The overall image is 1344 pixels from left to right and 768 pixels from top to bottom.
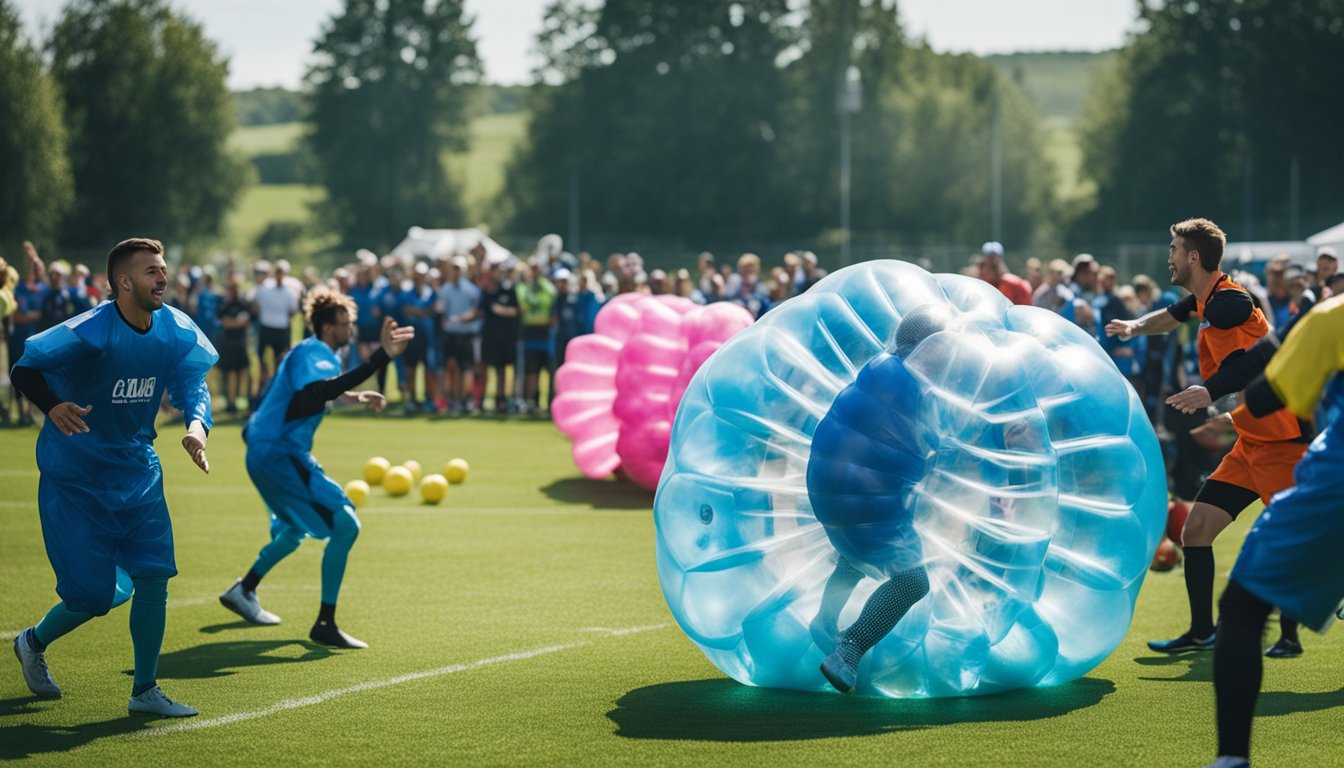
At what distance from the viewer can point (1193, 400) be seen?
21.2 ft

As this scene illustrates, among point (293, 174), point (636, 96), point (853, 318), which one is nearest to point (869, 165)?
point (636, 96)

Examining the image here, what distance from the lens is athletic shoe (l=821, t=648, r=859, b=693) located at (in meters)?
6.59

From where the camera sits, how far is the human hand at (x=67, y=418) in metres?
6.48

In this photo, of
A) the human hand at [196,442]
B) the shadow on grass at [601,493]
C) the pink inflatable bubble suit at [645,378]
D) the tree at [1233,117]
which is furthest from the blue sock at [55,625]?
the tree at [1233,117]

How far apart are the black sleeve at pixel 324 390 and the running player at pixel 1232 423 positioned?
161 inches

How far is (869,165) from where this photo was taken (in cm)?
7381

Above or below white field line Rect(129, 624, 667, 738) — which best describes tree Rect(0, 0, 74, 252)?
above

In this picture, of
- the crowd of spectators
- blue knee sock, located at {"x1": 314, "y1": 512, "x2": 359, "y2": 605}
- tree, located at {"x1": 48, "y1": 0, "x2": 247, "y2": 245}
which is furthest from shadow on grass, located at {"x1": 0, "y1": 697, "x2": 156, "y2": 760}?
tree, located at {"x1": 48, "y1": 0, "x2": 247, "y2": 245}

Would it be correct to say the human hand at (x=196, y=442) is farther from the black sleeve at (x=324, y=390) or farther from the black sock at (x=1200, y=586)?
the black sock at (x=1200, y=586)

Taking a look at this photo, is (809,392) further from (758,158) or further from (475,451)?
(758,158)

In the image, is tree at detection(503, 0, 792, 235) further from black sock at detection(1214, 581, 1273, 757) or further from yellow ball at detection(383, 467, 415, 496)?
black sock at detection(1214, 581, 1273, 757)

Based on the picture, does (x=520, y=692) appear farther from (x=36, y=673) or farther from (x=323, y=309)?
(x=323, y=309)

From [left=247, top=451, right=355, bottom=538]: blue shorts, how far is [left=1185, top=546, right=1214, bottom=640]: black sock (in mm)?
4725

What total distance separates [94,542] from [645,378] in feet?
24.5
